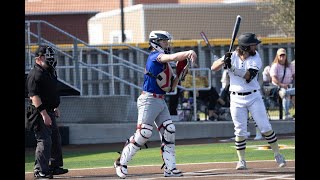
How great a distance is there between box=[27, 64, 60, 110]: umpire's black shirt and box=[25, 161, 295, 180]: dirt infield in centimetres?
110

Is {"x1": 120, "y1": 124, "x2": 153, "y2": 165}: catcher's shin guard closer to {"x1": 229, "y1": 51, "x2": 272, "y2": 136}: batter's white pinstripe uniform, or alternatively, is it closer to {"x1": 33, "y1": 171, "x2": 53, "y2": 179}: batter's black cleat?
{"x1": 33, "y1": 171, "x2": 53, "y2": 179}: batter's black cleat

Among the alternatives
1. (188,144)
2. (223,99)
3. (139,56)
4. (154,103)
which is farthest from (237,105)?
(139,56)

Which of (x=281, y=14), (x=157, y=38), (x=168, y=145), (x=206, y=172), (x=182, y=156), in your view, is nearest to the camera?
(x=168, y=145)

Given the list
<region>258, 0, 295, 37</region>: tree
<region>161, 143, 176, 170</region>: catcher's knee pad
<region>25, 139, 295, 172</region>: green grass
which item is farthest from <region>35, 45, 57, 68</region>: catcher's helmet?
<region>258, 0, 295, 37</region>: tree

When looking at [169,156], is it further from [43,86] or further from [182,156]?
[182,156]

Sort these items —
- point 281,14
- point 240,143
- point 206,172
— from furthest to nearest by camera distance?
1. point 281,14
2. point 240,143
3. point 206,172

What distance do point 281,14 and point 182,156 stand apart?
13337 mm

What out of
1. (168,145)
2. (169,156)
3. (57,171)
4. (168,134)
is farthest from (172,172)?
(57,171)

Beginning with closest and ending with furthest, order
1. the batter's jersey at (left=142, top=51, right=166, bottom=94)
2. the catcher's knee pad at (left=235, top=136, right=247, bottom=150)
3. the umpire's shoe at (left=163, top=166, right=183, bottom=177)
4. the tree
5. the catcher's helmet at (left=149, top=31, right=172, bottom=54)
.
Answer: the umpire's shoe at (left=163, top=166, right=183, bottom=177)
the batter's jersey at (left=142, top=51, right=166, bottom=94)
the catcher's helmet at (left=149, top=31, right=172, bottom=54)
the catcher's knee pad at (left=235, top=136, right=247, bottom=150)
the tree

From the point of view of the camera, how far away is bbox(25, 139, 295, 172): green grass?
1483cm

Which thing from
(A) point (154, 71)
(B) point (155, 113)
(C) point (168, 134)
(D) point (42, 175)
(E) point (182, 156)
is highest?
(A) point (154, 71)

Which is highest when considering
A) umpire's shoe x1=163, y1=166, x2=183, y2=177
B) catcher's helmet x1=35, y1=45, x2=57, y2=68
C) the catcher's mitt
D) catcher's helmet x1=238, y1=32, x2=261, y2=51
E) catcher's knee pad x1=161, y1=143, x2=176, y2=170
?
catcher's helmet x1=238, y1=32, x2=261, y2=51

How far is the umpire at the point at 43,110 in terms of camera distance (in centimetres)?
1252

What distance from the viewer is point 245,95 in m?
13.0
